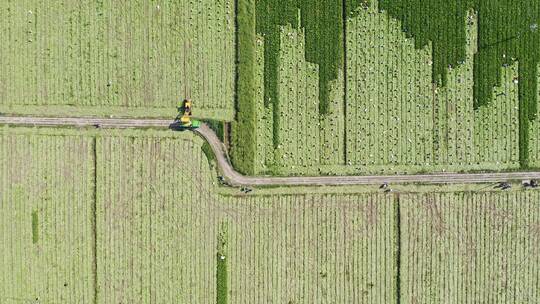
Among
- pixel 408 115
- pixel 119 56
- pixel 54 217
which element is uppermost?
pixel 119 56

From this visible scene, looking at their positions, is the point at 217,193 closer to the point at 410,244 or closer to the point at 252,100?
the point at 252,100

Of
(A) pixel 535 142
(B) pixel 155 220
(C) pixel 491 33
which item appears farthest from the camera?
(B) pixel 155 220

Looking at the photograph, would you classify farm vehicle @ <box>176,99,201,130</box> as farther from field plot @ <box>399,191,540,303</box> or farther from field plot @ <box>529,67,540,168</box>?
field plot @ <box>529,67,540,168</box>

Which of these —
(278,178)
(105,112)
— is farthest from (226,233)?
(105,112)

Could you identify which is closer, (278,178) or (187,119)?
(187,119)

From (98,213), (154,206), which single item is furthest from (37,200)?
(154,206)

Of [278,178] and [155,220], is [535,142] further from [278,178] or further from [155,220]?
[155,220]

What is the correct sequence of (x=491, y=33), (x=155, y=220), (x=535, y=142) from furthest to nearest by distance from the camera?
(x=155, y=220) → (x=535, y=142) → (x=491, y=33)
